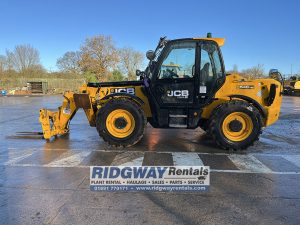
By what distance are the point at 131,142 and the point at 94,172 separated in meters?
2.13

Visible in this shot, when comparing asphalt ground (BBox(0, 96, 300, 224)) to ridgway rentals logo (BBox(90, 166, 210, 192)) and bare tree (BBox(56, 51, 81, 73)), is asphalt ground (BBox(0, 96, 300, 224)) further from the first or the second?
bare tree (BBox(56, 51, 81, 73))

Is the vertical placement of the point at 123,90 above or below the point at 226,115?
above

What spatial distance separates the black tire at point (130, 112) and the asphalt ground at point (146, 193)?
0.87 ft

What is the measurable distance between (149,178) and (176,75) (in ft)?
10.4

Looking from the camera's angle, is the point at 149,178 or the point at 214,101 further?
the point at 214,101

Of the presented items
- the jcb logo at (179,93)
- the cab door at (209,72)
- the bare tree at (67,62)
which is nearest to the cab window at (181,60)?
the cab door at (209,72)

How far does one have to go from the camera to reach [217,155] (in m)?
7.47

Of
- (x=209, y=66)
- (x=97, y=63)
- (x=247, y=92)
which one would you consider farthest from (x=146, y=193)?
(x=97, y=63)

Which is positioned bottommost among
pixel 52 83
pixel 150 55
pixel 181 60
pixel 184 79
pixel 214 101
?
pixel 214 101

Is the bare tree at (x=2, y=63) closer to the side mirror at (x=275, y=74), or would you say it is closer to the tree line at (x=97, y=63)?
the tree line at (x=97, y=63)

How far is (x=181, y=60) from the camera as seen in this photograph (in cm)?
801

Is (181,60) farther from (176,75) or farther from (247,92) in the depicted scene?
(247,92)

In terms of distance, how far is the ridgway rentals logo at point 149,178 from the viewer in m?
5.25

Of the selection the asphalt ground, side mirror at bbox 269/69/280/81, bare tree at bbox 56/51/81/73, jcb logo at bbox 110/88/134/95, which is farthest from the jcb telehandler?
bare tree at bbox 56/51/81/73
